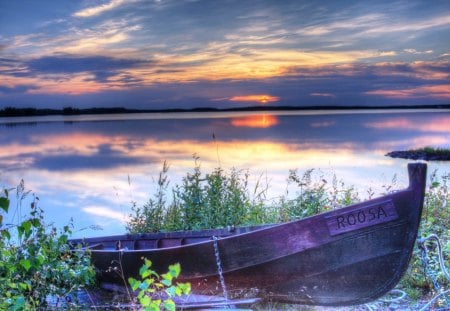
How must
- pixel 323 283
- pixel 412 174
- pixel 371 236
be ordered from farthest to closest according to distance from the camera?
pixel 323 283 < pixel 371 236 < pixel 412 174

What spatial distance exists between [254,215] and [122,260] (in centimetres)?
335

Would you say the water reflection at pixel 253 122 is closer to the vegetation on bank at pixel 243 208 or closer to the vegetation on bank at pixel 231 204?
the vegetation on bank at pixel 243 208

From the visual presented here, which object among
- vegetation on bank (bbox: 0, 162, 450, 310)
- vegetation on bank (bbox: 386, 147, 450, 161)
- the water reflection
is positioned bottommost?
vegetation on bank (bbox: 386, 147, 450, 161)

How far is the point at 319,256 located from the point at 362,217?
2.41 feet

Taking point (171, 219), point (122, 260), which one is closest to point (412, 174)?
point (122, 260)

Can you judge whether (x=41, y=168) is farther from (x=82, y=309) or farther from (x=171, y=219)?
(x=82, y=309)

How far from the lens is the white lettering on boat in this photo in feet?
18.2

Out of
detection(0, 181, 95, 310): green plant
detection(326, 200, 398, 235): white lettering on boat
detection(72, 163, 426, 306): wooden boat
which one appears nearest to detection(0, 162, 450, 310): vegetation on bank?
detection(0, 181, 95, 310): green plant

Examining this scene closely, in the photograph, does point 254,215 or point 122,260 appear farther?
point 254,215

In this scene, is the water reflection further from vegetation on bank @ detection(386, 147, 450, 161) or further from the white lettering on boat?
the white lettering on boat

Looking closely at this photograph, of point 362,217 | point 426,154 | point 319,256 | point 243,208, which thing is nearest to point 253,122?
point 426,154

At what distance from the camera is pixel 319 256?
594 cm

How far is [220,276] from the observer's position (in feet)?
21.5

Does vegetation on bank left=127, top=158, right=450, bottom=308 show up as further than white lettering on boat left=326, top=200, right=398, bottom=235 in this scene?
Yes
